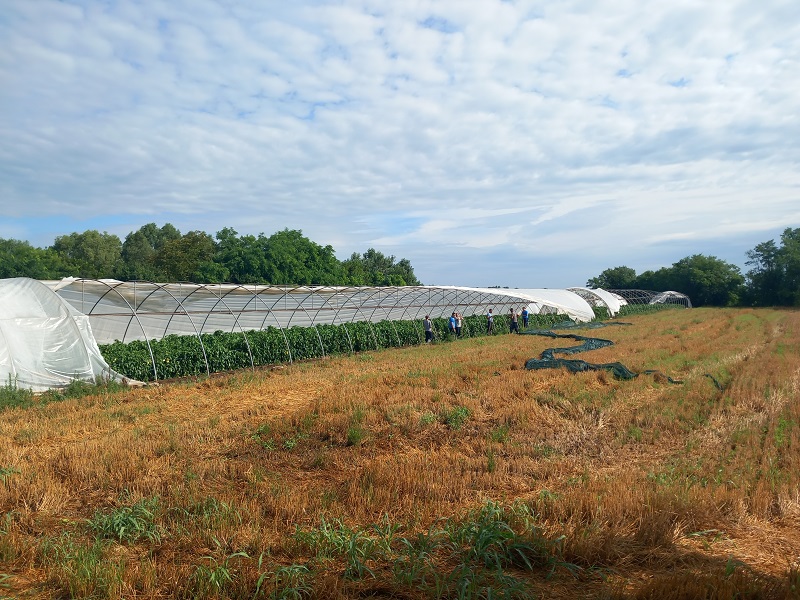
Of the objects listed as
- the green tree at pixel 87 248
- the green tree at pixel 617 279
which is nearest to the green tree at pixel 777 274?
the green tree at pixel 617 279

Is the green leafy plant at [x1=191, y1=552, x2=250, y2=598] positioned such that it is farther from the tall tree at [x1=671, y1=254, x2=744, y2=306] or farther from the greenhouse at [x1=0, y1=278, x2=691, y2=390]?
the tall tree at [x1=671, y1=254, x2=744, y2=306]

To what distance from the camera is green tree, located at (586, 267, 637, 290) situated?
267 ft

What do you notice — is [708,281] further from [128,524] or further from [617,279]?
[128,524]

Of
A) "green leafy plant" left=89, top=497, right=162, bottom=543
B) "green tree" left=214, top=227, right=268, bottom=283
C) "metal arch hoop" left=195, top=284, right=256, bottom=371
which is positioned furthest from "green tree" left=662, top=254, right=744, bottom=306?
"green leafy plant" left=89, top=497, right=162, bottom=543

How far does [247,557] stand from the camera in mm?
4277

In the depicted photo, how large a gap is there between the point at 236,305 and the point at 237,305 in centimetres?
5

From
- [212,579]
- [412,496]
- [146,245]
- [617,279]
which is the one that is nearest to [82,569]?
[212,579]

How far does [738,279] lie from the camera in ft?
233

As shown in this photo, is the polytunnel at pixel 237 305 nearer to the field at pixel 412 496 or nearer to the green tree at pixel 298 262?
the field at pixel 412 496

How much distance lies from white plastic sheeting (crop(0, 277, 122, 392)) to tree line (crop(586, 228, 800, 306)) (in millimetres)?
72642

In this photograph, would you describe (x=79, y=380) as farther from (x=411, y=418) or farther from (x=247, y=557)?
(x=247, y=557)

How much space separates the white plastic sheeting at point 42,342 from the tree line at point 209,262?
890 inches

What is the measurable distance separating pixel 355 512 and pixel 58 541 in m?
2.49

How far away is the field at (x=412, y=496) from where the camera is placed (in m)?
3.99
